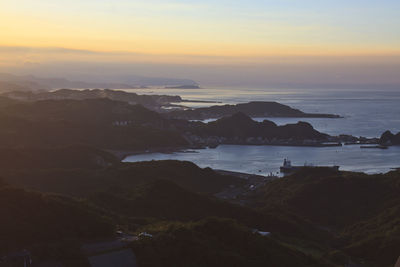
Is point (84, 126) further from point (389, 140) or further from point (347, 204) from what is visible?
point (347, 204)

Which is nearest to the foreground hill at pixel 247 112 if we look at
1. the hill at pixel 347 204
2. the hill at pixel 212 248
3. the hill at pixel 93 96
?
the hill at pixel 93 96

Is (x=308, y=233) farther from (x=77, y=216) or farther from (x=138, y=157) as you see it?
(x=138, y=157)

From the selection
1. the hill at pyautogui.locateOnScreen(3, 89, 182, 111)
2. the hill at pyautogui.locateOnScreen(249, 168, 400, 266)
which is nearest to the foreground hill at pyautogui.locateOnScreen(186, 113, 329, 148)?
the hill at pyautogui.locateOnScreen(249, 168, 400, 266)

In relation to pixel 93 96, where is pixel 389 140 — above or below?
below

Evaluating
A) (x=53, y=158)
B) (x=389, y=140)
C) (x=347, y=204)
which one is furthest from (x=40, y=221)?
(x=389, y=140)

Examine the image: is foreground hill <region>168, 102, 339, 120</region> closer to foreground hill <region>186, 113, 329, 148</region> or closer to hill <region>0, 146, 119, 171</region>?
foreground hill <region>186, 113, 329, 148</region>
